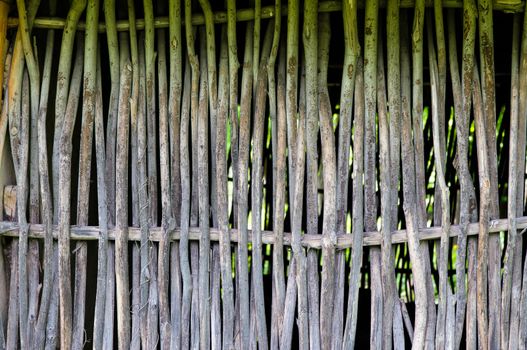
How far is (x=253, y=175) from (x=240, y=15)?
589mm

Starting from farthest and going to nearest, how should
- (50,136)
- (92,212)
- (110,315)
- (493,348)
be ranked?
1. (92,212)
2. (50,136)
3. (110,315)
4. (493,348)

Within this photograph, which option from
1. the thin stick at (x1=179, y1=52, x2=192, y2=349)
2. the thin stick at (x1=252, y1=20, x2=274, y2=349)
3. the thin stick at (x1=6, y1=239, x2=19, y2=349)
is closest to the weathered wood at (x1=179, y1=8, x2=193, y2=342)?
the thin stick at (x1=179, y1=52, x2=192, y2=349)

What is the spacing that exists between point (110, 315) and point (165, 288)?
236 mm

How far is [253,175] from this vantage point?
2.50 metres

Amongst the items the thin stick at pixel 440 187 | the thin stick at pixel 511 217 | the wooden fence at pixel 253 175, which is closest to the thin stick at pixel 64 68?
the wooden fence at pixel 253 175

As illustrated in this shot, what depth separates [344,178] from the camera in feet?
8.09

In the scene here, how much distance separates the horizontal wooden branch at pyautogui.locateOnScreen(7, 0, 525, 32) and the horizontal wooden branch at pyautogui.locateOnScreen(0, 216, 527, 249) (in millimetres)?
738

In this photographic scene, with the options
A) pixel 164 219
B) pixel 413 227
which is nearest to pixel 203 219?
pixel 164 219

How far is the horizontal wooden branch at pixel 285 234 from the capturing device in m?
2.39

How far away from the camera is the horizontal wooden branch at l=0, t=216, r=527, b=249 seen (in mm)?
2389

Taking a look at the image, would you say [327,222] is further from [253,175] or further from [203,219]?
[203,219]

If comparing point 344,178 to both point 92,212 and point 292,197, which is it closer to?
Answer: point 292,197

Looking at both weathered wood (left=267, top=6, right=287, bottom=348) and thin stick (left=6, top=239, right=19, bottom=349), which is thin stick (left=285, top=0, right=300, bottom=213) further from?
thin stick (left=6, top=239, right=19, bottom=349)

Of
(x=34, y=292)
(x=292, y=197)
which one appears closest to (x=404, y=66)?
(x=292, y=197)
